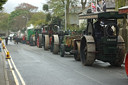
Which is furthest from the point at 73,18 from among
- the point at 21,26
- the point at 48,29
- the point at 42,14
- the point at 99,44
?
the point at 99,44

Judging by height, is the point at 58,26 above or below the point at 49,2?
below

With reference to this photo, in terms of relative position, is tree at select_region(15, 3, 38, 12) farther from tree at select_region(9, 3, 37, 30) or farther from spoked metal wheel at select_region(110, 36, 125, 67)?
spoked metal wheel at select_region(110, 36, 125, 67)

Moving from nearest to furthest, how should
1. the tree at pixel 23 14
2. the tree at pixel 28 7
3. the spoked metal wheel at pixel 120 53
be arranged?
the spoked metal wheel at pixel 120 53 → the tree at pixel 23 14 → the tree at pixel 28 7

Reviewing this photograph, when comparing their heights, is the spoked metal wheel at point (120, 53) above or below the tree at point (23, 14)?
below

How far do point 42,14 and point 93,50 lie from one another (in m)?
73.3

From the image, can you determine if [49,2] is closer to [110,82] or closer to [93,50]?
[93,50]

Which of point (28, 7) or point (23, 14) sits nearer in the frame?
point (23, 14)

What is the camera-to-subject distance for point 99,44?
13.7 metres

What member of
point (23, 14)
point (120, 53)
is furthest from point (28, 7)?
point (120, 53)

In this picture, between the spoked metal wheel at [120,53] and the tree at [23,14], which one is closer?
the spoked metal wheel at [120,53]

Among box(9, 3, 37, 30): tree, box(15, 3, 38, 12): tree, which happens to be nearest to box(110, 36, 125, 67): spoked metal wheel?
box(9, 3, 37, 30): tree

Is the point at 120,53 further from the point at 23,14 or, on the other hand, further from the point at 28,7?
the point at 28,7

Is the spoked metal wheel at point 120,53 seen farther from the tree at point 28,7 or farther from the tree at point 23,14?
the tree at point 28,7

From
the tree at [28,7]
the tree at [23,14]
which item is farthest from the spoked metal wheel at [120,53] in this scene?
the tree at [28,7]
